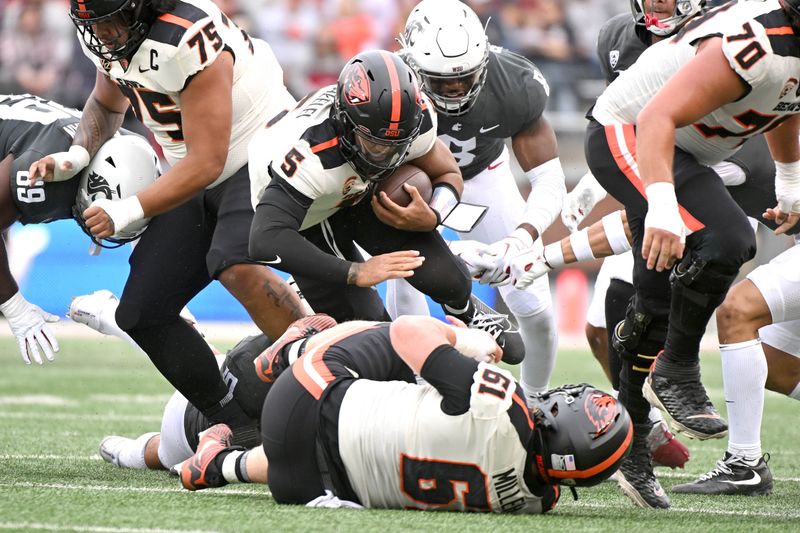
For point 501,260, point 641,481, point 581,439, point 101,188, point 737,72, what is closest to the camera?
point 581,439

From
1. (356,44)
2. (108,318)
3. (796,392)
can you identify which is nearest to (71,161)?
(108,318)

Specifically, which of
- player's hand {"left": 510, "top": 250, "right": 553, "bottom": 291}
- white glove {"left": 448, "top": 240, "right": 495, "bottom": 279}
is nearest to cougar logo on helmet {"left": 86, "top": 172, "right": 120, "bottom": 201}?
white glove {"left": 448, "top": 240, "right": 495, "bottom": 279}

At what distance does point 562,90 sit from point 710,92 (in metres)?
8.81

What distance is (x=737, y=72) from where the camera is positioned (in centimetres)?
367

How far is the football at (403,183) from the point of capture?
178 inches

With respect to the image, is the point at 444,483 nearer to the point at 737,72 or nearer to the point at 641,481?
the point at 641,481

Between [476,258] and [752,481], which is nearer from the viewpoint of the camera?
[752,481]

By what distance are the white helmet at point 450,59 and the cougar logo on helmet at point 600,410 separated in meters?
2.01

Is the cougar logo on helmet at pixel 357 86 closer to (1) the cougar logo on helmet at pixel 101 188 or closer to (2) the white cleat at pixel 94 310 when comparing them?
(1) the cougar logo on helmet at pixel 101 188

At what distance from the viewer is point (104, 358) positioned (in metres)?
9.60

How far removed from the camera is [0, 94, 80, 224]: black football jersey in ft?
15.9

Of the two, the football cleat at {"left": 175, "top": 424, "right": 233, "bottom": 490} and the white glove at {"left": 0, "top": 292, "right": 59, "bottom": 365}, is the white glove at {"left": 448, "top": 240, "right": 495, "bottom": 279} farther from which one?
the white glove at {"left": 0, "top": 292, "right": 59, "bottom": 365}

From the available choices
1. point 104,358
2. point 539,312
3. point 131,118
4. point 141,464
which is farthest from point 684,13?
point 131,118

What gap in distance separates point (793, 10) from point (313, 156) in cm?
165
